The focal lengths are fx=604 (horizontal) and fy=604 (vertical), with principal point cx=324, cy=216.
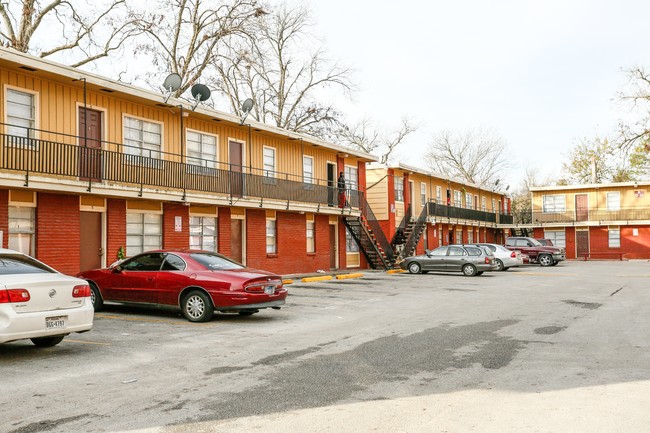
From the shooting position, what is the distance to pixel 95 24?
30.8 meters

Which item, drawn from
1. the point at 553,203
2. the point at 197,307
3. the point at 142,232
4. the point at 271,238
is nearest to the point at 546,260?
the point at 553,203

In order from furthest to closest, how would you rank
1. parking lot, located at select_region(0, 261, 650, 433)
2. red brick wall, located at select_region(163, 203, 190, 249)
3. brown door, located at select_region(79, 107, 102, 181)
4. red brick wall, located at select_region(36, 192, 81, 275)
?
red brick wall, located at select_region(163, 203, 190, 249)
brown door, located at select_region(79, 107, 102, 181)
red brick wall, located at select_region(36, 192, 81, 275)
parking lot, located at select_region(0, 261, 650, 433)

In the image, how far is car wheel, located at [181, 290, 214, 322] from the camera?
1202cm

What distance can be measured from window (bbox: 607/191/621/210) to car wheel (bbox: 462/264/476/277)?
98.0ft

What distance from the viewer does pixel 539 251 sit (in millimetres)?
39156

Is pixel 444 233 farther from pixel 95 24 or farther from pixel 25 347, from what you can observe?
pixel 25 347

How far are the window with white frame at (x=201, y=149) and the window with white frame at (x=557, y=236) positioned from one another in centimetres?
3980

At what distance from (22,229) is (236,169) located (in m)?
9.26

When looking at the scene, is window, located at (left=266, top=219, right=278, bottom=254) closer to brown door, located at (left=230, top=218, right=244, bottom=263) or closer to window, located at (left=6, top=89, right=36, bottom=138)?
brown door, located at (left=230, top=218, right=244, bottom=263)

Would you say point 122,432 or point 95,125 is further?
point 95,125

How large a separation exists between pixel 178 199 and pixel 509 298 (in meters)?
10.6

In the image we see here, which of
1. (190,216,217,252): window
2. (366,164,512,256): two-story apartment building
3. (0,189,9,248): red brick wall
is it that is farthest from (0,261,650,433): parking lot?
→ (366,164,512,256): two-story apartment building

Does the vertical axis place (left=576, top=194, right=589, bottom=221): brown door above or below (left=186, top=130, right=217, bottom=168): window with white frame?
below

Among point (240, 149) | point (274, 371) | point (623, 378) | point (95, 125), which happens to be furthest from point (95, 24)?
point (623, 378)
